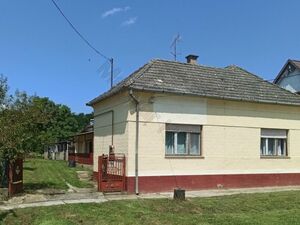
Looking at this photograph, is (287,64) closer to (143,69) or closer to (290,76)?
(290,76)

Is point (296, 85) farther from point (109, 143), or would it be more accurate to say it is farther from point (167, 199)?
point (167, 199)

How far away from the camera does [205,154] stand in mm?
20781

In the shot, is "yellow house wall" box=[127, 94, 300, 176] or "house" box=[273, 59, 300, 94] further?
"house" box=[273, 59, 300, 94]

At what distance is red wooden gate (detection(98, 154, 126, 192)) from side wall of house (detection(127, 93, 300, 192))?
36cm

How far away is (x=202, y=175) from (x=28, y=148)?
7500 mm

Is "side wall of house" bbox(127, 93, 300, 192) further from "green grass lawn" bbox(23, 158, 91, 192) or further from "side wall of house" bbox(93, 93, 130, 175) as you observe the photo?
"green grass lawn" bbox(23, 158, 91, 192)

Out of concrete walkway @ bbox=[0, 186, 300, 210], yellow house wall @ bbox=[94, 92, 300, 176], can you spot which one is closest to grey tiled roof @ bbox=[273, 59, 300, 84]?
yellow house wall @ bbox=[94, 92, 300, 176]

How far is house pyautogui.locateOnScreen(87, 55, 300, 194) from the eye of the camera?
19.4 metres

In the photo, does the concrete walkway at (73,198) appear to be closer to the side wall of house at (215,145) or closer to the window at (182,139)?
the side wall of house at (215,145)

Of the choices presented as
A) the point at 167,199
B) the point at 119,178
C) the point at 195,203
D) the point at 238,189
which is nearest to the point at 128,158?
the point at 119,178

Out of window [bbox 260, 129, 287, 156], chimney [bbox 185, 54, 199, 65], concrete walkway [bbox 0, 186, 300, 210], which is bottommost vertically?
concrete walkway [bbox 0, 186, 300, 210]

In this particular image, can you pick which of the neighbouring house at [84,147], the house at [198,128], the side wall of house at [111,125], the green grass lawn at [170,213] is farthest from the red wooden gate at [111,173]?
the neighbouring house at [84,147]

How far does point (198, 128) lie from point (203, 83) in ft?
7.47

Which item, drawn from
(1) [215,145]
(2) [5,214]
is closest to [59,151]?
(1) [215,145]
